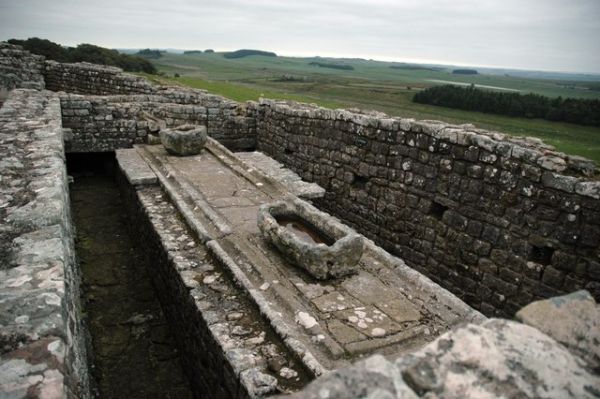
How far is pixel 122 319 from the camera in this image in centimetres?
476

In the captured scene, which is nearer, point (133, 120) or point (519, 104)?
point (133, 120)

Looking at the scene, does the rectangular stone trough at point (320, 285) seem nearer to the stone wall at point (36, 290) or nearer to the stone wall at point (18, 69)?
the stone wall at point (36, 290)

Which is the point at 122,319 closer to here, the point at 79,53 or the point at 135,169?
the point at 135,169

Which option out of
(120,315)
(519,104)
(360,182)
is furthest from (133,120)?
(519,104)

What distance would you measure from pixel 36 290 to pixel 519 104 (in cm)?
2276

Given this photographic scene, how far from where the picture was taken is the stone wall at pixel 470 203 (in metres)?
4.31

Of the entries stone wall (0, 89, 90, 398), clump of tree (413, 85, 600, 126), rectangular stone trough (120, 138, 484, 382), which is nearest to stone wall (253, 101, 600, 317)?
rectangular stone trough (120, 138, 484, 382)

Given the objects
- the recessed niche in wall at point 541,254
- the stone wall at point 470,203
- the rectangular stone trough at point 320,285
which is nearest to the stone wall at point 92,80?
the stone wall at point 470,203

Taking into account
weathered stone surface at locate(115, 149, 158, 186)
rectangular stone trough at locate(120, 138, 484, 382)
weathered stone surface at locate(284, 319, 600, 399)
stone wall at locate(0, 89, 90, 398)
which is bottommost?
rectangular stone trough at locate(120, 138, 484, 382)

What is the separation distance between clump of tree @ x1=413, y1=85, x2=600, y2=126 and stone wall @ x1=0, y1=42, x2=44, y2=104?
19.6 m

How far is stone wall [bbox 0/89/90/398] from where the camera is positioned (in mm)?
1766

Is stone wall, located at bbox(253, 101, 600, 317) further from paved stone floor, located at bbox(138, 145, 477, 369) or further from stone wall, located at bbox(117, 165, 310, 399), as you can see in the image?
stone wall, located at bbox(117, 165, 310, 399)

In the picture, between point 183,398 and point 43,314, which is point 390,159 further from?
point 43,314

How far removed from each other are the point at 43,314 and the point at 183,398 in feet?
7.35
